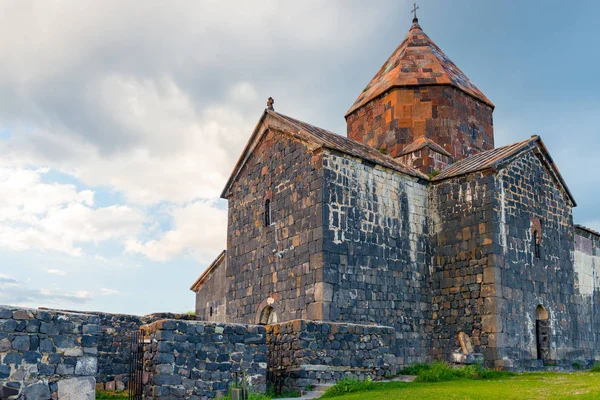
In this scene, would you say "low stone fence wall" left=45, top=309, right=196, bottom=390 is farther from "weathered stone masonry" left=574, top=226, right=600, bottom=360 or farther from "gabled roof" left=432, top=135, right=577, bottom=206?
"weathered stone masonry" left=574, top=226, right=600, bottom=360

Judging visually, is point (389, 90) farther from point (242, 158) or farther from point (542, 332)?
point (542, 332)

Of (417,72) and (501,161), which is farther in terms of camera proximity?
(417,72)

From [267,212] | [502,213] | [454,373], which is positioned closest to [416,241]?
[502,213]

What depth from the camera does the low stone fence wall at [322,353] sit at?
10.8 meters

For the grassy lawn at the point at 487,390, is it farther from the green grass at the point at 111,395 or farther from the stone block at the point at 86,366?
the green grass at the point at 111,395

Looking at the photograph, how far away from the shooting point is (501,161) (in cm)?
1554

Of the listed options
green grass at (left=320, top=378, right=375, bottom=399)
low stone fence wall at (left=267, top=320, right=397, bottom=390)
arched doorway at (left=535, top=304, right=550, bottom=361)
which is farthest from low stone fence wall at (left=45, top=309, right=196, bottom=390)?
arched doorway at (left=535, top=304, right=550, bottom=361)

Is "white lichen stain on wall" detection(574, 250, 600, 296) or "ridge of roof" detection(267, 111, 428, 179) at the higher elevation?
"ridge of roof" detection(267, 111, 428, 179)

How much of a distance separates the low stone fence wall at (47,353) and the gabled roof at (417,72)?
1344cm

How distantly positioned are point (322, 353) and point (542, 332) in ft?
26.1

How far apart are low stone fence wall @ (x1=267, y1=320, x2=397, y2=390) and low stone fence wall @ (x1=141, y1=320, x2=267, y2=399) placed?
28.6 inches

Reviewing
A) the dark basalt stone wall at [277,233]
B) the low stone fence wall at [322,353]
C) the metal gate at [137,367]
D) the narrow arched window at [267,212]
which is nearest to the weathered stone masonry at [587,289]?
the low stone fence wall at [322,353]

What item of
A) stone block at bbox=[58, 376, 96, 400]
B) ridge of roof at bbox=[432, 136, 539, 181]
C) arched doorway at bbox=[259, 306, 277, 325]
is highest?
ridge of roof at bbox=[432, 136, 539, 181]

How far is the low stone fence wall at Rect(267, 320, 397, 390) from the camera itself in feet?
35.5
